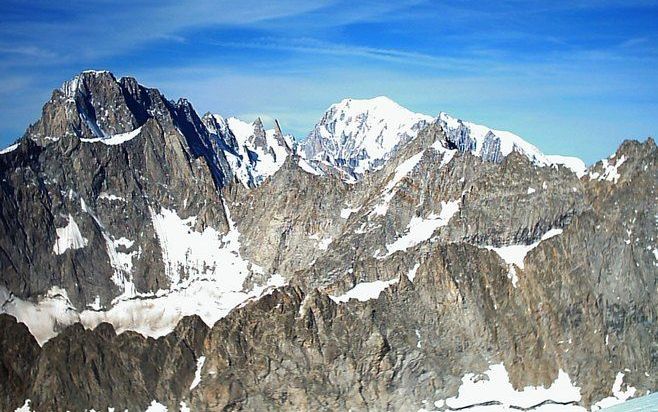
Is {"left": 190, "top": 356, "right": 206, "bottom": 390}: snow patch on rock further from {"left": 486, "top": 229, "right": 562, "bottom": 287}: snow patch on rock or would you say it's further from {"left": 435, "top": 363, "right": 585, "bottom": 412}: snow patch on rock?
{"left": 486, "top": 229, "right": 562, "bottom": 287}: snow patch on rock

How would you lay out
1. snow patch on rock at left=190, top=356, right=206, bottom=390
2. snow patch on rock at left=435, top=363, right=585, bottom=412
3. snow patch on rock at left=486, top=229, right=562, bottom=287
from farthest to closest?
snow patch on rock at left=486, top=229, right=562, bottom=287 < snow patch on rock at left=435, top=363, right=585, bottom=412 < snow patch on rock at left=190, top=356, right=206, bottom=390

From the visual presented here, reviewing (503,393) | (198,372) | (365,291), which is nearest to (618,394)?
(503,393)

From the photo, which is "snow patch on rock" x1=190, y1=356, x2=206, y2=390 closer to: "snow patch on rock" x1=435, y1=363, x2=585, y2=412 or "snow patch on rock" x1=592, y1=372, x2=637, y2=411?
"snow patch on rock" x1=435, y1=363, x2=585, y2=412

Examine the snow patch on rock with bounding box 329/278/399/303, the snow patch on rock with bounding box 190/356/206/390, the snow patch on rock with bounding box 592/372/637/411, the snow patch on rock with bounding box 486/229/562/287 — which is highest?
the snow patch on rock with bounding box 486/229/562/287

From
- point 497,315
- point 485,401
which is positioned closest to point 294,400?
point 485,401

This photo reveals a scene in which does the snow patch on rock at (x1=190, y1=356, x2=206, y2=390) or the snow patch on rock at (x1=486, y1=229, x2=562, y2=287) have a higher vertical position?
the snow patch on rock at (x1=486, y1=229, x2=562, y2=287)

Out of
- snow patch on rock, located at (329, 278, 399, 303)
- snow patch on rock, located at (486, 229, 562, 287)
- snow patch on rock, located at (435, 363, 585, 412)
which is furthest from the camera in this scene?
snow patch on rock, located at (486, 229, 562, 287)

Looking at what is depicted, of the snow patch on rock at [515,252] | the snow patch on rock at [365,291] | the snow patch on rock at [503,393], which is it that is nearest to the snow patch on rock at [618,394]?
the snow patch on rock at [503,393]

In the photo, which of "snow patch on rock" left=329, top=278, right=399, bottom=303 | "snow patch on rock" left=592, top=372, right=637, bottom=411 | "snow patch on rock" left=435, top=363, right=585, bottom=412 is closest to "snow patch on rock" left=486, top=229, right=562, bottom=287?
"snow patch on rock" left=435, top=363, right=585, bottom=412

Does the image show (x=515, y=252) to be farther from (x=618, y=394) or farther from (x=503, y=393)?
(x=618, y=394)

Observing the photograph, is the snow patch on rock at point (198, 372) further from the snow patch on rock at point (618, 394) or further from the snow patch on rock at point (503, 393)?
the snow patch on rock at point (618, 394)

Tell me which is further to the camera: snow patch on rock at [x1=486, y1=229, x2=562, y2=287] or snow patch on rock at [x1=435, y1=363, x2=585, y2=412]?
snow patch on rock at [x1=486, y1=229, x2=562, y2=287]

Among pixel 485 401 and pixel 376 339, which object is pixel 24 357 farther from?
pixel 485 401
